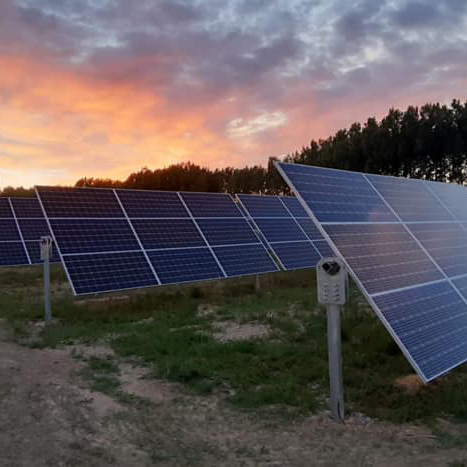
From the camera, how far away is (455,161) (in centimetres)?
3753

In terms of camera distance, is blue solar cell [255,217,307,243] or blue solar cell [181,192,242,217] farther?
blue solar cell [255,217,307,243]

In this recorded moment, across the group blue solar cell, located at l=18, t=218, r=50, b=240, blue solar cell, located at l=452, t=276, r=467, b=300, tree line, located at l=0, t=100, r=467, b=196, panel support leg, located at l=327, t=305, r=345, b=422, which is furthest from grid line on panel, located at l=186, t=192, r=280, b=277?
tree line, located at l=0, t=100, r=467, b=196

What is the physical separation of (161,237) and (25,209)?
1032 cm

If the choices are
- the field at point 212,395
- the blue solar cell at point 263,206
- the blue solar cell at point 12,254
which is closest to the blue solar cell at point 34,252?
the blue solar cell at point 12,254

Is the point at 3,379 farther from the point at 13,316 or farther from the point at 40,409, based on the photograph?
the point at 13,316

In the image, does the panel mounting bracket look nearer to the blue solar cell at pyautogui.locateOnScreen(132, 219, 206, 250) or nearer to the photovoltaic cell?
the blue solar cell at pyautogui.locateOnScreen(132, 219, 206, 250)

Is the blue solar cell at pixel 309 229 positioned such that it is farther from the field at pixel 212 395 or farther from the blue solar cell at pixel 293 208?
the field at pixel 212 395

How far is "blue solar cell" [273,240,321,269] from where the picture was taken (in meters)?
16.5

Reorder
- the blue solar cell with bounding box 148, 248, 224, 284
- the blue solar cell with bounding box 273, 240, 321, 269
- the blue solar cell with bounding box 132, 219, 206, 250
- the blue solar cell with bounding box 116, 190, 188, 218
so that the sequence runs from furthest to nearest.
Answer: the blue solar cell with bounding box 273, 240, 321, 269
the blue solar cell with bounding box 116, 190, 188, 218
the blue solar cell with bounding box 132, 219, 206, 250
the blue solar cell with bounding box 148, 248, 224, 284

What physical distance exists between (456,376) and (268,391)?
2.88m

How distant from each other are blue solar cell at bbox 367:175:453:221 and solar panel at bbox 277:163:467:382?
0.09ft

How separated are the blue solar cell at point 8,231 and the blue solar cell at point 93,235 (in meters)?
6.99

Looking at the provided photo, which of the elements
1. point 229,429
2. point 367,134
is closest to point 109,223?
point 229,429

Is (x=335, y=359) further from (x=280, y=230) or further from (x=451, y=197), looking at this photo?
(x=280, y=230)
